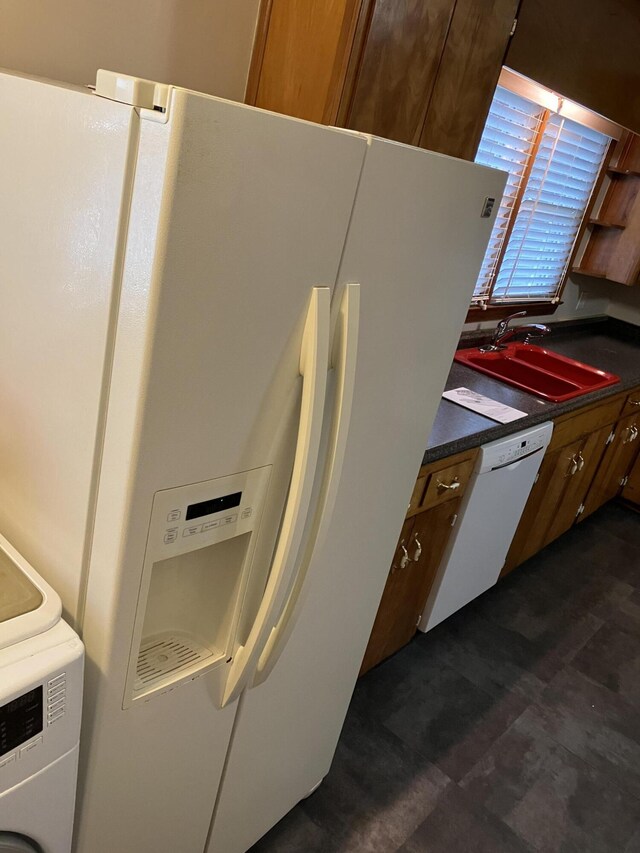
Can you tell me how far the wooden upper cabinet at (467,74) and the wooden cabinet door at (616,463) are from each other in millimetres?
2137

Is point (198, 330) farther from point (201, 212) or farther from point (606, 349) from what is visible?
point (606, 349)

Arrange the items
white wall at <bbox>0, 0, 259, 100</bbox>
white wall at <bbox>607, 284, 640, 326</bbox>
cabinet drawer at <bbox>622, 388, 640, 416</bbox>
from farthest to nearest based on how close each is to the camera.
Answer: white wall at <bbox>607, 284, 640, 326</bbox>, cabinet drawer at <bbox>622, 388, 640, 416</bbox>, white wall at <bbox>0, 0, 259, 100</bbox>

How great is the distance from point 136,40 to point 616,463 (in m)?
3.18

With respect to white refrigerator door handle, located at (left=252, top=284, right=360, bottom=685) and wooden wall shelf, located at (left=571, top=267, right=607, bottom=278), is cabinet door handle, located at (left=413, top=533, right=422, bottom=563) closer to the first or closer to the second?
white refrigerator door handle, located at (left=252, top=284, right=360, bottom=685)

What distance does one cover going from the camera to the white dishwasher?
7.11 ft

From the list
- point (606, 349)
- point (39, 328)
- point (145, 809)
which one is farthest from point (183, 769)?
point (606, 349)

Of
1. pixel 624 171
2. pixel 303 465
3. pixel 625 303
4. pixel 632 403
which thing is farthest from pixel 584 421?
pixel 303 465

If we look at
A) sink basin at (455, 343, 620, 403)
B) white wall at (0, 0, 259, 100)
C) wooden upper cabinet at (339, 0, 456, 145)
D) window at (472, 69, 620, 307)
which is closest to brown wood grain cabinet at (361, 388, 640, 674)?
sink basin at (455, 343, 620, 403)

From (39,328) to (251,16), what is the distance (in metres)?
Answer: 0.99

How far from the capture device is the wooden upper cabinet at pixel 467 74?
1480 mm

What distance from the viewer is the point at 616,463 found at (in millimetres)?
3580

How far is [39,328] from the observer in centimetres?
95

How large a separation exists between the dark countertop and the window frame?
17 centimetres

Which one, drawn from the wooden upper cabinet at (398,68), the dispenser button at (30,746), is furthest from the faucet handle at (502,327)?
the dispenser button at (30,746)
